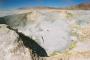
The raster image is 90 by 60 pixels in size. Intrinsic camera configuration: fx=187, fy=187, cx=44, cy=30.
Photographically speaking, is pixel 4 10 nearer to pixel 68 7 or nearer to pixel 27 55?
pixel 27 55

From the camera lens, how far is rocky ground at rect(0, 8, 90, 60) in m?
1.63

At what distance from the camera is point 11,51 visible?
5.35ft

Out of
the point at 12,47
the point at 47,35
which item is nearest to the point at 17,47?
the point at 12,47

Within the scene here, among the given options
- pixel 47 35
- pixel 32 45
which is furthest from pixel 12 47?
pixel 47 35

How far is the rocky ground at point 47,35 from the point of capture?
5.34 ft

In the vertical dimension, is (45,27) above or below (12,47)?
above

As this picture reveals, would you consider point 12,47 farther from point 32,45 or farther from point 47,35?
point 47,35

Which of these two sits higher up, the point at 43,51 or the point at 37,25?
the point at 37,25

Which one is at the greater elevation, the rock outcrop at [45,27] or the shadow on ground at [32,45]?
the rock outcrop at [45,27]

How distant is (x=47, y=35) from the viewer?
1.66 m

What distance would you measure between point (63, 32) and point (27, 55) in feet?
1.26

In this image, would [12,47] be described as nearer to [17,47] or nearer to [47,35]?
[17,47]

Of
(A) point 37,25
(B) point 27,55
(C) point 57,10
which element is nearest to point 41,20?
(A) point 37,25

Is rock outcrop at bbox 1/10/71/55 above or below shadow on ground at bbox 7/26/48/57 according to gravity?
above
